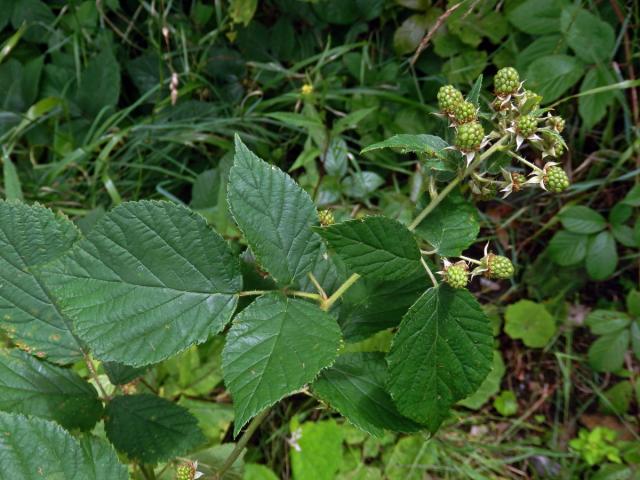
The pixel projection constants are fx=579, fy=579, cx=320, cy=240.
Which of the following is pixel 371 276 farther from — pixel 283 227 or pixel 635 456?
pixel 635 456

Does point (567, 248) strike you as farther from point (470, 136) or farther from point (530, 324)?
point (470, 136)

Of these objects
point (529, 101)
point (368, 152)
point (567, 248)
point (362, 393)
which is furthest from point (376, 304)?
point (567, 248)

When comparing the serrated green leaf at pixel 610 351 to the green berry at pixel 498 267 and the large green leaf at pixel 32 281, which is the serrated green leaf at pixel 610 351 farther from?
the large green leaf at pixel 32 281

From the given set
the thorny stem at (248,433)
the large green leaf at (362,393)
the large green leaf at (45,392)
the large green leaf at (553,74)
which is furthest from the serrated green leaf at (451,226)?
the large green leaf at (553,74)

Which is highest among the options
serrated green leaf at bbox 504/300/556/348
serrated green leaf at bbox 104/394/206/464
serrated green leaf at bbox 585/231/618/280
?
serrated green leaf at bbox 104/394/206/464

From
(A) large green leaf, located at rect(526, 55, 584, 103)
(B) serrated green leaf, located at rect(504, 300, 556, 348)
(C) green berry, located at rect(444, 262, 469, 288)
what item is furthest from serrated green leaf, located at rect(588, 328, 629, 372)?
(C) green berry, located at rect(444, 262, 469, 288)

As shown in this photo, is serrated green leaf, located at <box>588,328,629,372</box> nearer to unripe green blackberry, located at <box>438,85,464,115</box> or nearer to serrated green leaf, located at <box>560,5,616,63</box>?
serrated green leaf, located at <box>560,5,616,63</box>

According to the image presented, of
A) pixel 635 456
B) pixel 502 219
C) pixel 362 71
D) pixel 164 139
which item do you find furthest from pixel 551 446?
pixel 164 139
